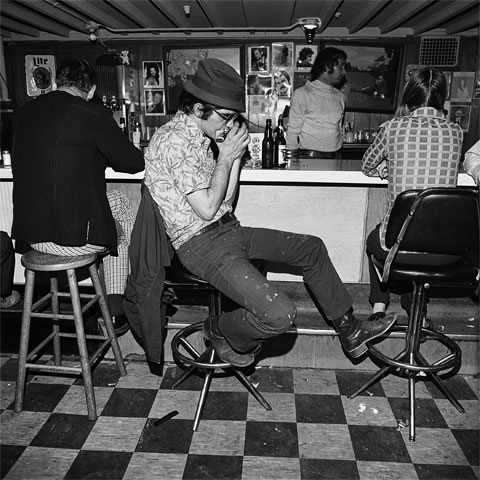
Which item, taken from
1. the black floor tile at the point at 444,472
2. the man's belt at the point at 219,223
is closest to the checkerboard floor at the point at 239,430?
the black floor tile at the point at 444,472

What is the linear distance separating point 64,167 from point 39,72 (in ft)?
20.2

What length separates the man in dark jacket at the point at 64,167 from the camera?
201 centimetres

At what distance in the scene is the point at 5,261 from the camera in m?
2.52

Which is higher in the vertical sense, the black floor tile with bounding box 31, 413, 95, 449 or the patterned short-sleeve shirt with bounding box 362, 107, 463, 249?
the patterned short-sleeve shirt with bounding box 362, 107, 463, 249

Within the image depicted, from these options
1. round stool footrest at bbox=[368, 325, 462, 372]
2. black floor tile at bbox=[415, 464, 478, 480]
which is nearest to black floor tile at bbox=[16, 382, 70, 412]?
round stool footrest at bbox=[368, 325, 462, 372]

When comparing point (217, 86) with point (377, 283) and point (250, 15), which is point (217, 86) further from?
point (250, 15)

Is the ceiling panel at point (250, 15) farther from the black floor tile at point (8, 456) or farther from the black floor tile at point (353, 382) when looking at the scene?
the black floor tile at point (8, 456)

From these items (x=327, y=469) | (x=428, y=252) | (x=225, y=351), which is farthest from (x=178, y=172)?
(x=327, y=469)

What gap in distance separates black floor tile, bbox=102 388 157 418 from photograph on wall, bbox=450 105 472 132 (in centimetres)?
641

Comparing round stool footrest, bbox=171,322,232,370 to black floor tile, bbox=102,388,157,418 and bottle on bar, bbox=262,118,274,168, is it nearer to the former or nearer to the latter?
black floor tile, bbox=102,388,157,418

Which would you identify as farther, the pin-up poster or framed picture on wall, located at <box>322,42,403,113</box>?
the pin-up poster

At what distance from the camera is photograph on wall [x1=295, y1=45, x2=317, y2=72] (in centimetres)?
681

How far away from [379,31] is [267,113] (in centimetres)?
197

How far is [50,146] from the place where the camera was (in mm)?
2000
